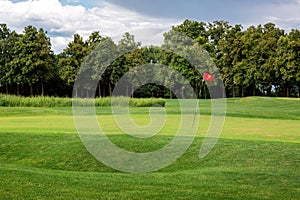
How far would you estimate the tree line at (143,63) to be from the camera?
59938 millimetres

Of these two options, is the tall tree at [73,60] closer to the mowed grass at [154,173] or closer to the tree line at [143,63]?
the tree line at [143,63]

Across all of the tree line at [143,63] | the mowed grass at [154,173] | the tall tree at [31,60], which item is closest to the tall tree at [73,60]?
the tree line at [143,63]

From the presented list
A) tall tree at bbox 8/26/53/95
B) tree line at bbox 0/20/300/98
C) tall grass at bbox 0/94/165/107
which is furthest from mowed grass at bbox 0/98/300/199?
tall tree at bbox 8/26/53/95

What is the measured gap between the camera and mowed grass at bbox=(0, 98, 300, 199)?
325 inches

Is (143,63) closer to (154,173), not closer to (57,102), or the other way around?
(57,102)

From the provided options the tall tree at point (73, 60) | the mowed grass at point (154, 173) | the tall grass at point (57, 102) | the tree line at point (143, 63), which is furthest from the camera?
the tall tree at point (73, 60)

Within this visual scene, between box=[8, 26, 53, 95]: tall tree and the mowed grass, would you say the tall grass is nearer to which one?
the mowed grass

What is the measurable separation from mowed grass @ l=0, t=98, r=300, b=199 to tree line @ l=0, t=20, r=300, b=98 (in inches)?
1587

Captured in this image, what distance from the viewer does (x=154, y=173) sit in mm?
10914

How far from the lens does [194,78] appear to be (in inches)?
2391

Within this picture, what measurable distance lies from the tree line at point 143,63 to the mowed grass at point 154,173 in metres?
40.3

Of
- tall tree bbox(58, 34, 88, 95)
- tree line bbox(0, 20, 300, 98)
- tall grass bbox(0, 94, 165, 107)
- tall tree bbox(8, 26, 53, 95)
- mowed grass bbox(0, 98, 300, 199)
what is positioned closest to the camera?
mowed grass bbox(0, 98, 300, 199)

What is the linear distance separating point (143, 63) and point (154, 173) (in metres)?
57.3

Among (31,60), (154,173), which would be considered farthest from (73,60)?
(154,173)
